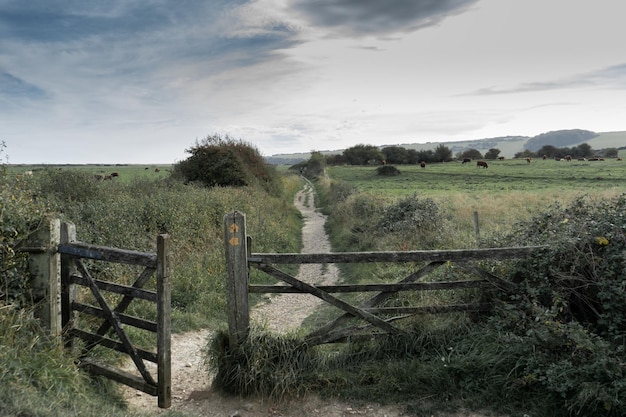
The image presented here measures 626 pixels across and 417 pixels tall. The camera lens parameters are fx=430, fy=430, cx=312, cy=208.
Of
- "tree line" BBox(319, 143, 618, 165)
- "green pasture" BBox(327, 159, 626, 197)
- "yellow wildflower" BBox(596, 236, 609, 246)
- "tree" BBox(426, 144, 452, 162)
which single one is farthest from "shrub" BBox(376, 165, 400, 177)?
"yellow wildflower" BBox(596, 236, 609, 246)

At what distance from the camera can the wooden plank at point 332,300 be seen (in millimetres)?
5668

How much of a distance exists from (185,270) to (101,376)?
5.15 metres

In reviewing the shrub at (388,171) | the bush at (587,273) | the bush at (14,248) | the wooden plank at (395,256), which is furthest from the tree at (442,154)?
the bush at (14,248)

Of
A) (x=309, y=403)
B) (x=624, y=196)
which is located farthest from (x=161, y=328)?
(x=624, y=196)

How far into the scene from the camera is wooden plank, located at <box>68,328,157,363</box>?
5340 millimetres

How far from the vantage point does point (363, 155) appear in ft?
321

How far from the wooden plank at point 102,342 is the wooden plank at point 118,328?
8cm

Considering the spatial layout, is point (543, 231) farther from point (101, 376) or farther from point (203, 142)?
point (203, 142)

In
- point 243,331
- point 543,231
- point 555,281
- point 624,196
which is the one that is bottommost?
point 243,331

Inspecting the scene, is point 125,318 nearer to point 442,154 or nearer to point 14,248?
point 14,248

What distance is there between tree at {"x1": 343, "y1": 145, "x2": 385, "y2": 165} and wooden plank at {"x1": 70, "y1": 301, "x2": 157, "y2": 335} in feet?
299

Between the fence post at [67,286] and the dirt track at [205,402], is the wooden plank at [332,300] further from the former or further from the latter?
the fence post at [67,286]

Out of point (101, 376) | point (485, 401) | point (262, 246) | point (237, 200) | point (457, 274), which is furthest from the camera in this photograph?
point (237, 200)

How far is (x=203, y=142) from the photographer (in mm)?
28141
